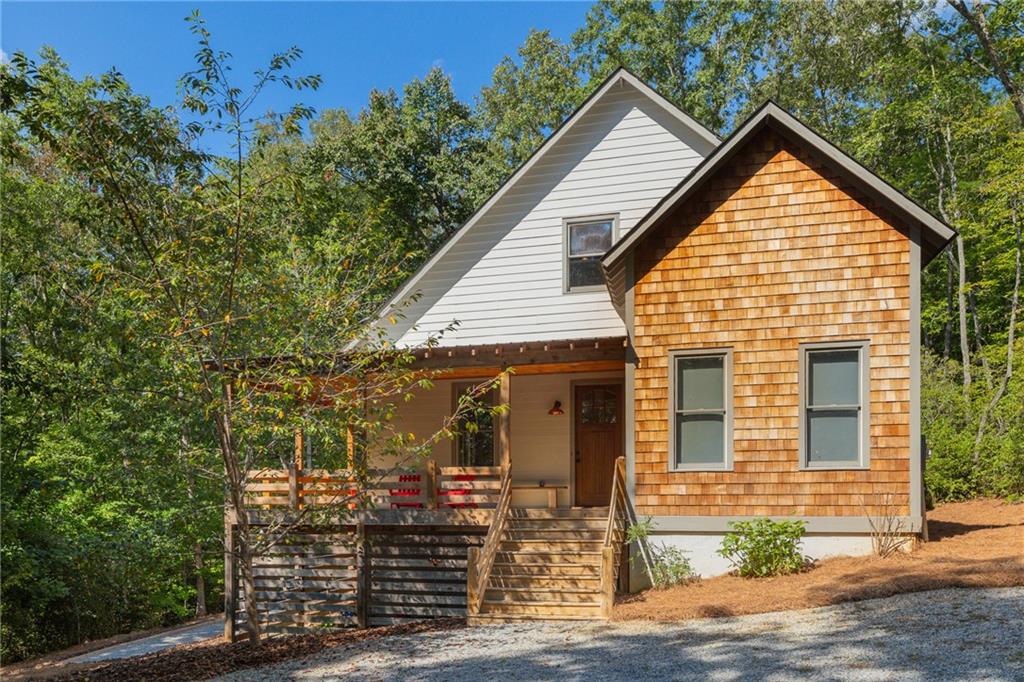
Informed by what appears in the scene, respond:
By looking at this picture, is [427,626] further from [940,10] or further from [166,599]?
[940,10]

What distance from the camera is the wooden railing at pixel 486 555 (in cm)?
1162

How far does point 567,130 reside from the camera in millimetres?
16203

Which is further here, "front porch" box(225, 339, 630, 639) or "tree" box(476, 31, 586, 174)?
"tree" box(476, 31, 586, 174)

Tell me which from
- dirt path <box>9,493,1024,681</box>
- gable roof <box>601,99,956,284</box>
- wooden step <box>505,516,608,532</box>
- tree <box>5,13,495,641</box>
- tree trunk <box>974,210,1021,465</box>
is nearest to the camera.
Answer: dirt path <box>9,493,1024,681</box>

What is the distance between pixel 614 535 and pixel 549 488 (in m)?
3.34

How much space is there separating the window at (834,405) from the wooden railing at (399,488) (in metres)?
4.68

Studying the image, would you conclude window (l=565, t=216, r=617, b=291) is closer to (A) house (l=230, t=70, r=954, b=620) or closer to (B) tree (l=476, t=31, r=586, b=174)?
(A) house (l=230, t=70, r=954, b=620)

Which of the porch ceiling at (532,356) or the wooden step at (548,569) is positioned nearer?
the wooden step at (548,569)

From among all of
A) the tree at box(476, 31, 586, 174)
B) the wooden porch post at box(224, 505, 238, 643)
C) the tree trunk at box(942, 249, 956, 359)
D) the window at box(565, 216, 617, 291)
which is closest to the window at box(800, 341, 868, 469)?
the window at box(565, 216, 617, 291)

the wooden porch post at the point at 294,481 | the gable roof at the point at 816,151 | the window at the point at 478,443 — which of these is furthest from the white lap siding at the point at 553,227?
the wooden porch post at the point at 294,481

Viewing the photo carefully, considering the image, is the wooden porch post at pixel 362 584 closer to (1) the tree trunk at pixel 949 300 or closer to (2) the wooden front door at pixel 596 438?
(2) the wooden front door at pixel 596 438

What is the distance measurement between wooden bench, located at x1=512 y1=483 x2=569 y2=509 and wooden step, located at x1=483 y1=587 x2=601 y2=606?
3.30 meters

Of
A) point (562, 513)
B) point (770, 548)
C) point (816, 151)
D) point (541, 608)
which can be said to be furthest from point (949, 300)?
point (541, 608)

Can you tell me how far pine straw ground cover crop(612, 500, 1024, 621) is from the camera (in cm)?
990
